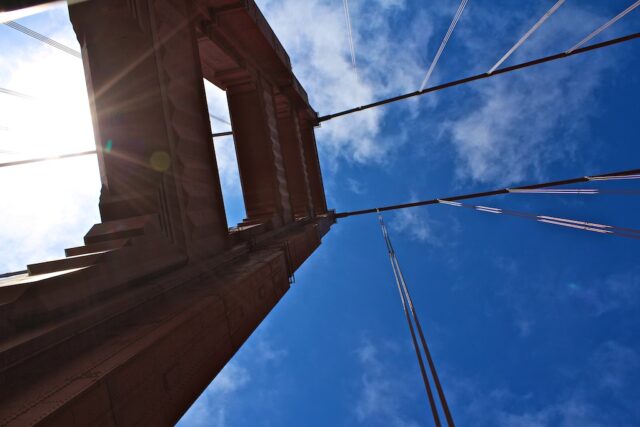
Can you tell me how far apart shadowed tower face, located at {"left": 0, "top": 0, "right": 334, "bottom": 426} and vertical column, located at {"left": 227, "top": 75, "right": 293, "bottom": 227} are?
803mm

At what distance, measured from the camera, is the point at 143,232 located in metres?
6.82

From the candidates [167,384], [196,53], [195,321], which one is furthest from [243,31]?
[167,384]

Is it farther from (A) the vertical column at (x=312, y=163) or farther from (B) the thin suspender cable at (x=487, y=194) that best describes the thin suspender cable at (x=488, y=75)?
(B) the thin suspender cable at (x=487, y=194)

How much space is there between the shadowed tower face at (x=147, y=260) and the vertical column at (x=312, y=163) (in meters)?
9.02

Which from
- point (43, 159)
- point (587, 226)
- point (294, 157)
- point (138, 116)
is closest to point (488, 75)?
point (294, 157)

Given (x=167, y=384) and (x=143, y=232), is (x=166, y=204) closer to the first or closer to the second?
(x=143, y=232)

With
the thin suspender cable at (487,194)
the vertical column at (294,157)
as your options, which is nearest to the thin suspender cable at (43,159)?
the vertical column at (294,157)

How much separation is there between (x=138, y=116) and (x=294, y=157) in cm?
1197

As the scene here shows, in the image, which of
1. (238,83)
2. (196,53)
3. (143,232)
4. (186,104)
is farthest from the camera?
(238,83)

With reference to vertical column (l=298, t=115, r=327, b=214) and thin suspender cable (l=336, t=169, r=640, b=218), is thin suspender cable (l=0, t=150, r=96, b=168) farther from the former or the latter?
thin suspender cable (l=336, t=169, r=640, b=218)

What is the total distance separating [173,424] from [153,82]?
23.6 feet

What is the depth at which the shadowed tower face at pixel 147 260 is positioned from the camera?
161 inches

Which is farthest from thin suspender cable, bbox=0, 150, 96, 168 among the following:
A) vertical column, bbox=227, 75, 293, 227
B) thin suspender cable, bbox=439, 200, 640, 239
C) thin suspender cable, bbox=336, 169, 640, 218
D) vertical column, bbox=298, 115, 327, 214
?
thin suspender cable, bbox=439, 200, 640, 239

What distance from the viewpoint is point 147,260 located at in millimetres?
6688
